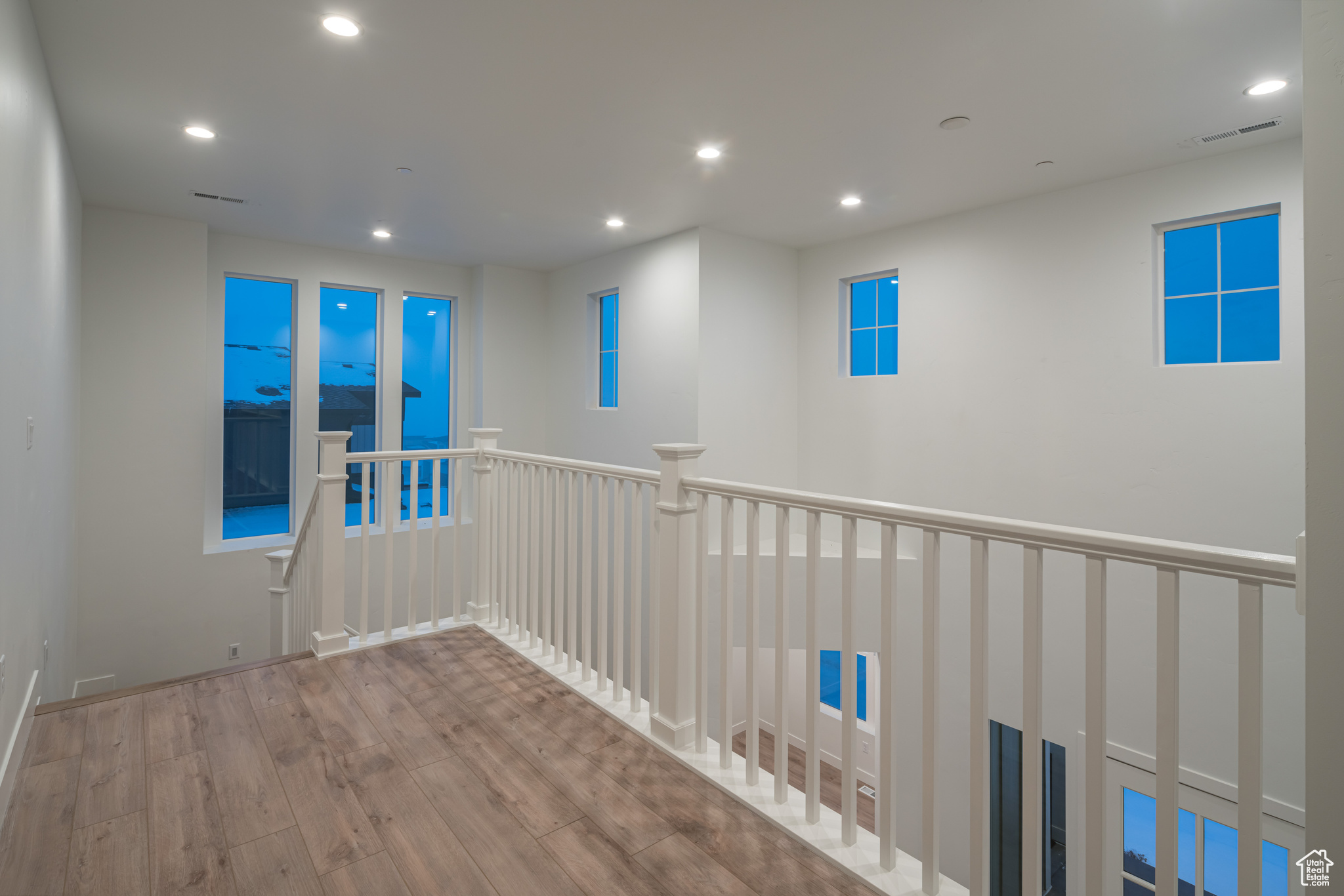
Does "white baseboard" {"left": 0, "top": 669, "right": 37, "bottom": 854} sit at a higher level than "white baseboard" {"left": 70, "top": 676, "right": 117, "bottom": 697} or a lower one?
higher

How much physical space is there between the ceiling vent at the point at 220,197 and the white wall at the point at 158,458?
72cm

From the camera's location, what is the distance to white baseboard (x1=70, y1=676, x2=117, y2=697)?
452 cm

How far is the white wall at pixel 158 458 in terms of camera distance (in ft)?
14.8

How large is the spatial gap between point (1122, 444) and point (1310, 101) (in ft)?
11.1

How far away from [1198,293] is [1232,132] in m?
0.84

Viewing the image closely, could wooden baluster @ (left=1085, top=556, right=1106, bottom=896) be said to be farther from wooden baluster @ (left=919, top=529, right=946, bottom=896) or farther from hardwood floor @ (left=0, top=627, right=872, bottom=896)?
hardwood floor @ (left=0, top=627, right=872, bottom=896)

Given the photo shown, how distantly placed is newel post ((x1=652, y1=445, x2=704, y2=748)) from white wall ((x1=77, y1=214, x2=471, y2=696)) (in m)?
4.31

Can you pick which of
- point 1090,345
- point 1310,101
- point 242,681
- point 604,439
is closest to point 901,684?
point 1090,345

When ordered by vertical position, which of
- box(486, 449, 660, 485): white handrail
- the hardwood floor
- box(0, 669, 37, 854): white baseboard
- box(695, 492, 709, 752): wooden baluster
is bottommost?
the hardwood floor

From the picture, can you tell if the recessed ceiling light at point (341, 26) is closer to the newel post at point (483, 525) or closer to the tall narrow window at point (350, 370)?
the newel post at point (483, 525)

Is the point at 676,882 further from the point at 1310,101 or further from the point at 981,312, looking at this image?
the point at 981,312

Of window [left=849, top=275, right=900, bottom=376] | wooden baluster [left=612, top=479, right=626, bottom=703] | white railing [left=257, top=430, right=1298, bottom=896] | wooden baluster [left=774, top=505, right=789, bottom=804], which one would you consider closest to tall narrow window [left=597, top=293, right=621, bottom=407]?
window [left=849, top=275, right=900, bottom=376]

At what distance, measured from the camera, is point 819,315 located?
5.43 metres

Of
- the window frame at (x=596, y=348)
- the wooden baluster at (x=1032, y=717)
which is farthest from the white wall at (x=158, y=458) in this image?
the wooden baluster at (x=1032, y=717)
